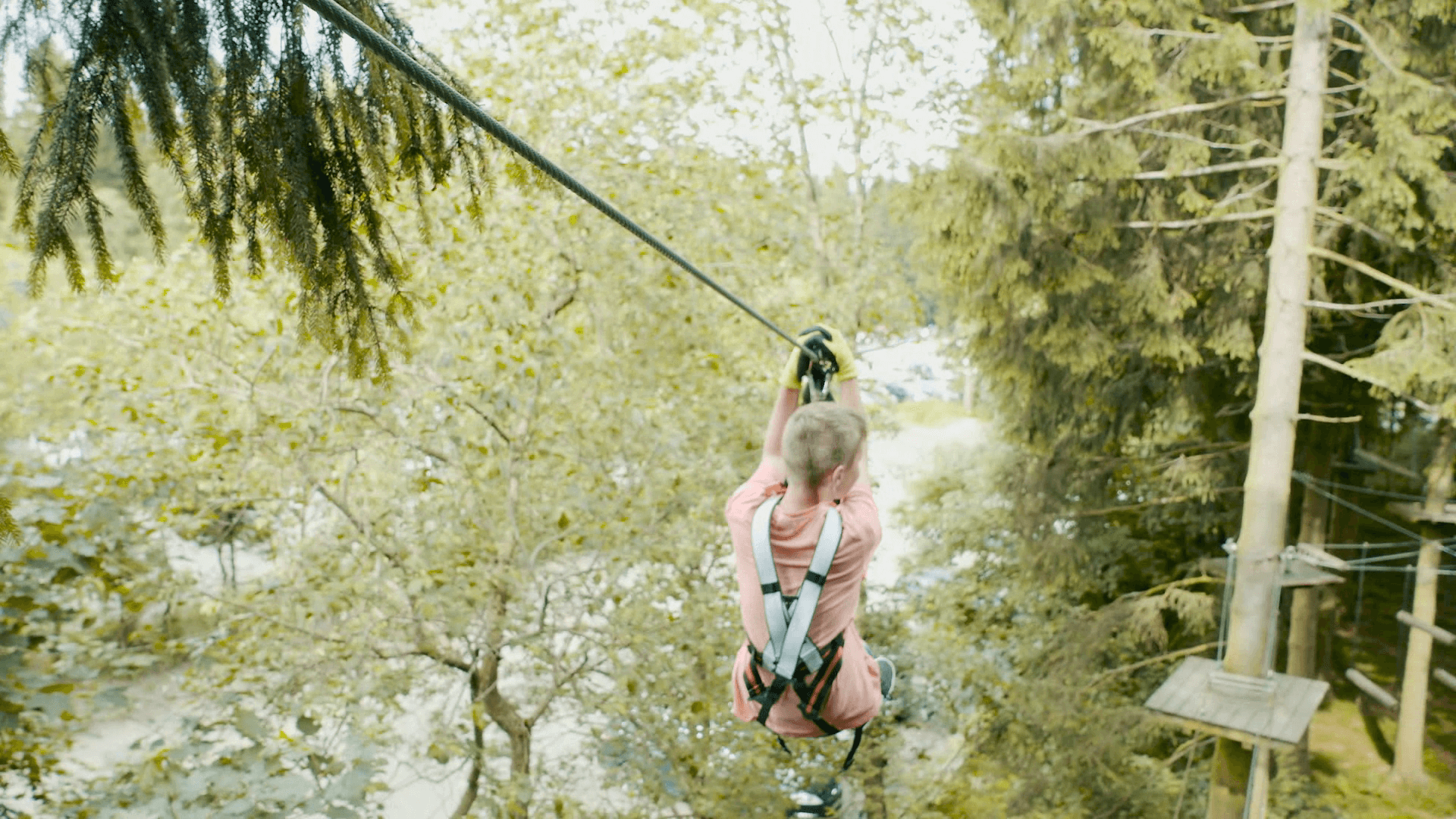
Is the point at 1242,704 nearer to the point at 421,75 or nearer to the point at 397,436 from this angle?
the point at 397,436

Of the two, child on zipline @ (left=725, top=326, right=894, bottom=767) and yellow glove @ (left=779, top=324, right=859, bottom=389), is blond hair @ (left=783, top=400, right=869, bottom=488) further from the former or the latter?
yellow glove @ (left=779, top=324, right=859, bottom=389)

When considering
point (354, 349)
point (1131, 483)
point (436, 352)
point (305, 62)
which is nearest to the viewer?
point (305, 62)

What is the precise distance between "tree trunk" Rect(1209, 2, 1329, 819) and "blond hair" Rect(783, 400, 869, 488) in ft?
16.8

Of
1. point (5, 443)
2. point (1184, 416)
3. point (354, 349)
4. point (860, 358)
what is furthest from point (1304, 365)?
point (5, 443)

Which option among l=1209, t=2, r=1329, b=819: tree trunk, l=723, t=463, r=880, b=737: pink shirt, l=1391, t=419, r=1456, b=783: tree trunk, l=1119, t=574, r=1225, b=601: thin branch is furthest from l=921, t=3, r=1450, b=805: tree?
l=723, t=463, r=880, b=737: pink shirt

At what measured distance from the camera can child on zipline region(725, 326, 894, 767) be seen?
6.43 ft

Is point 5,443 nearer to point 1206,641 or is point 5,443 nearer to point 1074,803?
point 1074,803

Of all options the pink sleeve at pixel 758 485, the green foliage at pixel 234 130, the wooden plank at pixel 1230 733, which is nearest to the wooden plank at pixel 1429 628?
the wooden plank at pixel 1230 733

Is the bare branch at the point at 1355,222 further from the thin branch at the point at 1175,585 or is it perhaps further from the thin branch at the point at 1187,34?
the thin branch at the point at 1175,585

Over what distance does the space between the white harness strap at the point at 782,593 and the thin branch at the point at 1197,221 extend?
5314 mm

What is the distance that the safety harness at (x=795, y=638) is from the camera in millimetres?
1996

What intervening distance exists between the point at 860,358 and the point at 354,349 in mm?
6656

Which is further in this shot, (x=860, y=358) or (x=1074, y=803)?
(x=860, y=358)

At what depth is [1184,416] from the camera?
771cm
